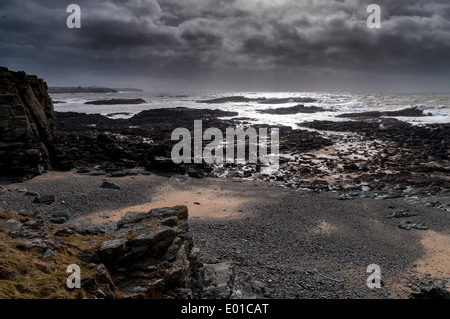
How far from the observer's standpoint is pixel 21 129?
20156mm

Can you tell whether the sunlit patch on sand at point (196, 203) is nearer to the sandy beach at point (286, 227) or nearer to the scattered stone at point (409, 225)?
the sandy beach at point (286, 227)

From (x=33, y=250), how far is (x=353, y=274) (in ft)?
33.2

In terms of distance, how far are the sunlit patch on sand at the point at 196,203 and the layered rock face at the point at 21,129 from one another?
9066mm

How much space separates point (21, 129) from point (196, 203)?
13.9 m

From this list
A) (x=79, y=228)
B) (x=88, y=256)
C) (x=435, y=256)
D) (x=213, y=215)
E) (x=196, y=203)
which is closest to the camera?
(x=88, y=256)

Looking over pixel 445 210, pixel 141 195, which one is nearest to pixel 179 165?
pixel 141 195

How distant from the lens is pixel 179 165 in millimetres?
25312

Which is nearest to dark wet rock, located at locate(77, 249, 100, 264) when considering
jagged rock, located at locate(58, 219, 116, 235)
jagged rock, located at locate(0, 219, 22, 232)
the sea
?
jagged rock, located at locate(58, 219, 116, 235)

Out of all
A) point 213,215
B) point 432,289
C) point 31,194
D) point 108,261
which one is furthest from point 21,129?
point 432,289

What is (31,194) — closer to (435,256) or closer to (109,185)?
(109,185)

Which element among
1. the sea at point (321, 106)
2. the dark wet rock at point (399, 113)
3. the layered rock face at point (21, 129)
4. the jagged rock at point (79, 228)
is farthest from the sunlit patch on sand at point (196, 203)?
the dark wet rock at point (399, 113)
